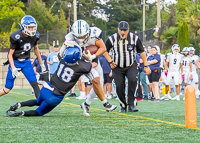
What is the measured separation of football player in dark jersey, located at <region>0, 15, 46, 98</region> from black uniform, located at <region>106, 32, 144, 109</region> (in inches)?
59.1

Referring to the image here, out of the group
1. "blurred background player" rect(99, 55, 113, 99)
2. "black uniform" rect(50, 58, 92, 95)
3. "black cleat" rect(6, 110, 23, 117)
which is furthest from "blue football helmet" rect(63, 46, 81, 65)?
"blurred background player" rect(99, 55, 113, 99)

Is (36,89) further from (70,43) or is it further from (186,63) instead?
(186,63)

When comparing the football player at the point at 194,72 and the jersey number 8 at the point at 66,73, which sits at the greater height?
the jersey number 8 at the point at 66,73

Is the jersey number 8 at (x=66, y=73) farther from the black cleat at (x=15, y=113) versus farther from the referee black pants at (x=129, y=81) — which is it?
the referee black pants at (x=129, y=81)

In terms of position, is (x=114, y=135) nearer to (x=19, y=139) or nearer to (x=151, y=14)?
(x=19, y=139)

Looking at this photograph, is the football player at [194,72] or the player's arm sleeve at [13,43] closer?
the player's arm sleeve at [13,43]

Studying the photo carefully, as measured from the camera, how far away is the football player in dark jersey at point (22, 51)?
7.61m

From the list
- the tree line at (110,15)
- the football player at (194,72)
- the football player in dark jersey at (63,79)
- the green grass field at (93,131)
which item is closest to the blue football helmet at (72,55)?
the football player in dark jersey at (63,79)

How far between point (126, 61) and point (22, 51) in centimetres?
192

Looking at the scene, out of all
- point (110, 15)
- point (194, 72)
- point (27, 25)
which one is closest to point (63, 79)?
point (27, 25)

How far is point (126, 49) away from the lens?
26.1 ft

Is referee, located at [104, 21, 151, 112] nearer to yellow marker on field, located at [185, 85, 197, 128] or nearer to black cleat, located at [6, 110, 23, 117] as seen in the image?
black cleat, located at [6, 110, 23, 117]

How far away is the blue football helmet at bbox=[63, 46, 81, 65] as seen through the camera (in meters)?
6.06

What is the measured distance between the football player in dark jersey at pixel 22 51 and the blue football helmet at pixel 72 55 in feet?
5.68
